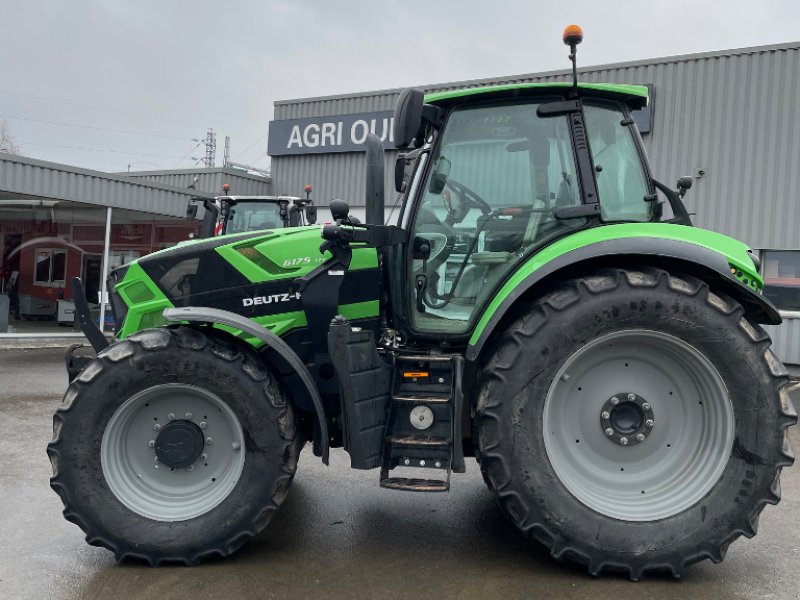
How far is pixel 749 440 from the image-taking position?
314cm

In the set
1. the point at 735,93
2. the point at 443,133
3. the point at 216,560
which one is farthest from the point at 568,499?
the point at 735,93

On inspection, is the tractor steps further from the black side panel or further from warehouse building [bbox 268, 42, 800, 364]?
warehouse building [bbox 268, 42, 800, 364]

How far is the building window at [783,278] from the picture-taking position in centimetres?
1159

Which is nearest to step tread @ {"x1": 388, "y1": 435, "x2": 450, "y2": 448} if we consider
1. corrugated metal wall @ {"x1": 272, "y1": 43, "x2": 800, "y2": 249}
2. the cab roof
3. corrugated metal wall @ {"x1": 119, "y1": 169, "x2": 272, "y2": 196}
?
the cab roof

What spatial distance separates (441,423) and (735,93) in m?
11.5

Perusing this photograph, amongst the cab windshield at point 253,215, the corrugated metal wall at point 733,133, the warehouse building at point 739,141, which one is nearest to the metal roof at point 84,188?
the cab windshield at point 253,215

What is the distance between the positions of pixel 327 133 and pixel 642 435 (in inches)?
580

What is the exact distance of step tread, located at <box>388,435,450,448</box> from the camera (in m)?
3.30

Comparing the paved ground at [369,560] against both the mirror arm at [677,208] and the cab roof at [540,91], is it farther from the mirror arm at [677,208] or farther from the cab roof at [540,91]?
the cab roof at [540,91]

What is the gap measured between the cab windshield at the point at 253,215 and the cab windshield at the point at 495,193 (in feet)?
24.3

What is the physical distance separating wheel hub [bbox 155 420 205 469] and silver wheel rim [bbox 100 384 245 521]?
0.03m

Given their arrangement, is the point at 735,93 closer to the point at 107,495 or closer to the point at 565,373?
the point at 565,373

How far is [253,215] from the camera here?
10789 mm

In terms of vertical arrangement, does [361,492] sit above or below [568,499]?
below
